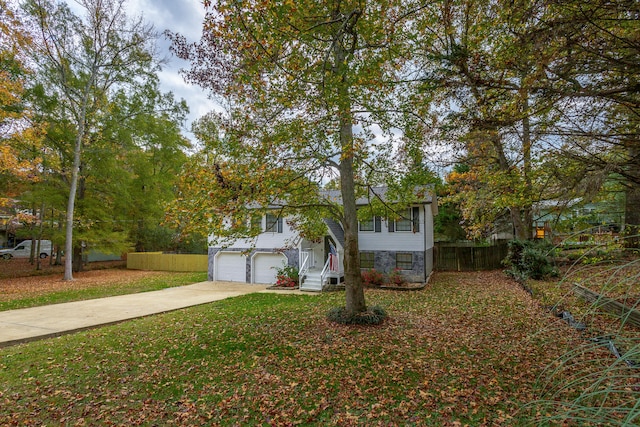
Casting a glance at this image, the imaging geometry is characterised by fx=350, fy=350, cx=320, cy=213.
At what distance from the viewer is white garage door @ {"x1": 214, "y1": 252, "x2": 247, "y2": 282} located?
17.7 m

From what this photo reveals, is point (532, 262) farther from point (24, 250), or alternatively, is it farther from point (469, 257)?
point (24, 250)

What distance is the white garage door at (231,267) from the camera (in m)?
17.7

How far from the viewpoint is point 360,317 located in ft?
25.7

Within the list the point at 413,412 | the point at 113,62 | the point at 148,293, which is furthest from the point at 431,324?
the point at 113,62

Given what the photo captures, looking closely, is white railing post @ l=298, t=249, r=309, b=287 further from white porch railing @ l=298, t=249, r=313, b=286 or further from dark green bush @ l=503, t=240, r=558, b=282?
dark green bush @ l=503, t=240, r=558, b=282

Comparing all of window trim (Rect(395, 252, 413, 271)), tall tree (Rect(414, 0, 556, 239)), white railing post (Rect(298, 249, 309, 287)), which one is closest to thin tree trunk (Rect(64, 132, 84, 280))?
white railing post (Rect(298, 249, 309, 287))

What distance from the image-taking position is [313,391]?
489cm

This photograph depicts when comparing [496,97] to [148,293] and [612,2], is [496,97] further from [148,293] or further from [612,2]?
[148,293]

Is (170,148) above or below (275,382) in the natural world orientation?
above

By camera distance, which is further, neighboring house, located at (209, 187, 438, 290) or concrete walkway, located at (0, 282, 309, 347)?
neighboring house, located at (209, 187, 438, 290)

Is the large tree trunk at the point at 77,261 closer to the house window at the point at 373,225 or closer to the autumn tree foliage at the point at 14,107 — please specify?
the autumn tree foliage at the point at 14,107

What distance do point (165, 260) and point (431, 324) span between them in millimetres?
20076

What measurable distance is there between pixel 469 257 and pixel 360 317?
43.4ft

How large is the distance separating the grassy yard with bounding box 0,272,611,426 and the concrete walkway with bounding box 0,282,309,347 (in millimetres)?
909
